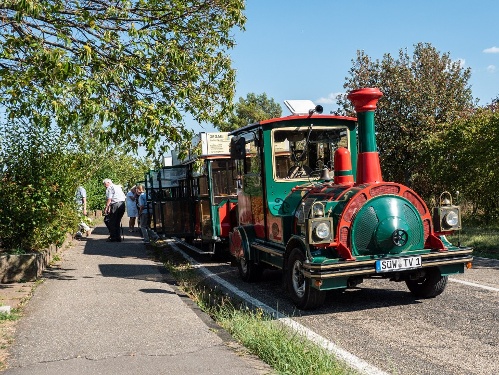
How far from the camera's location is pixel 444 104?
2267cm

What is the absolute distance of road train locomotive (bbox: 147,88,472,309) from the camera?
23.4ft

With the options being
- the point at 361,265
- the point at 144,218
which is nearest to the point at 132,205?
the point at 144,218

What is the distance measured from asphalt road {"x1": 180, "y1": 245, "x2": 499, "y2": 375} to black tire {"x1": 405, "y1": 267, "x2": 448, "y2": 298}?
98mm

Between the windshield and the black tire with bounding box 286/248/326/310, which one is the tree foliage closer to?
the windshield

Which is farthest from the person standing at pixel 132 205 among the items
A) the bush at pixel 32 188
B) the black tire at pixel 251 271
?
the black tire at pixel 251 271

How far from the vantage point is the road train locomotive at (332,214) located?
714cm

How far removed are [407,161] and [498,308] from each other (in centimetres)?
1567

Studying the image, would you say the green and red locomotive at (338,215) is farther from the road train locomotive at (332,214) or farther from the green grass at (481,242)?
the green grass at (481,242)

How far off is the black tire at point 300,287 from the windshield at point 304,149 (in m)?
1.55

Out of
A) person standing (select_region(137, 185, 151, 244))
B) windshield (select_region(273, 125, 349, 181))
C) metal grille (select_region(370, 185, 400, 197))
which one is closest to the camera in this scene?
metal grille (select_region(370, 185, 400, 197))

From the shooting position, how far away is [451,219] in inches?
301

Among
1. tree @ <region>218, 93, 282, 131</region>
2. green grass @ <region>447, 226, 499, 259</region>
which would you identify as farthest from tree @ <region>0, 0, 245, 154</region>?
tree @ <region>218, 93, 282, 131</region>

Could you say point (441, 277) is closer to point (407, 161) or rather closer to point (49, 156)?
point (49, 156)

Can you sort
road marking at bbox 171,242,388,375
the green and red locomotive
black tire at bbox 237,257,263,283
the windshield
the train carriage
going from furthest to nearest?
the train carriage < black tire at bbox 237,257,263,283 < the windshield < the green and red locomotive < road marking at bbox 171,242,388,375
